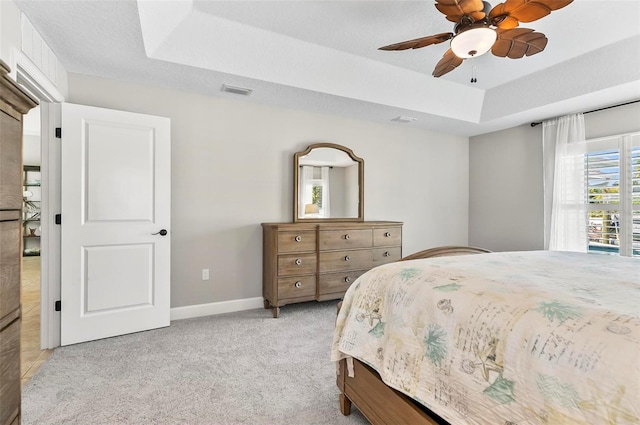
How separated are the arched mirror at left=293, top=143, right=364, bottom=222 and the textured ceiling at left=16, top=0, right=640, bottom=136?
556mm

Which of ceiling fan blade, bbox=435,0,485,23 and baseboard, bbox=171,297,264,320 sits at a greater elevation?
ceiling fan blade, bbox=435,0,485,23

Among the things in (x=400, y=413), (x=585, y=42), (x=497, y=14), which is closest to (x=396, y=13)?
(x=497, y=14)

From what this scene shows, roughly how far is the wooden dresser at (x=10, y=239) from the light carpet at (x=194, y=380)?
0.72 metres

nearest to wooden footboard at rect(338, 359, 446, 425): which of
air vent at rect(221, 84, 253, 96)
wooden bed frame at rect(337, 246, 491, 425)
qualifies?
wooden bed frame at rect(337, 246, 491, 425)

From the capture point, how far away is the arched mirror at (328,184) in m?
3.80

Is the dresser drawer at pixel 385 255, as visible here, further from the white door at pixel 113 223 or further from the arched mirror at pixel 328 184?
the white door at pixel 113 223

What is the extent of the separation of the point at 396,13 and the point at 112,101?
2.64m

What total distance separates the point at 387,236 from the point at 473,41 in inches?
91.7

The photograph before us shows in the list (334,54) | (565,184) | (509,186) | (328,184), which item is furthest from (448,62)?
(509,186)

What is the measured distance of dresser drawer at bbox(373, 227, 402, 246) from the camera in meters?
3.78


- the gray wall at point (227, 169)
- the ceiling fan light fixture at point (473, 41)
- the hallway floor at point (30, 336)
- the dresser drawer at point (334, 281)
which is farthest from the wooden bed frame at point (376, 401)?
the gray wall at point (227, 169)

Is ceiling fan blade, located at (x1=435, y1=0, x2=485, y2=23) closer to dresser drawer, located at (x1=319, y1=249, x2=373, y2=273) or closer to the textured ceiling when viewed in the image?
the textured ceiling

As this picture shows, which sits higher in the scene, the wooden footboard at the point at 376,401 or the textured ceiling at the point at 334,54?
the textured ceiling at the point at 334,54

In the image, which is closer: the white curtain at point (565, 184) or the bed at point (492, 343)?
the bed at point (492, 343)
